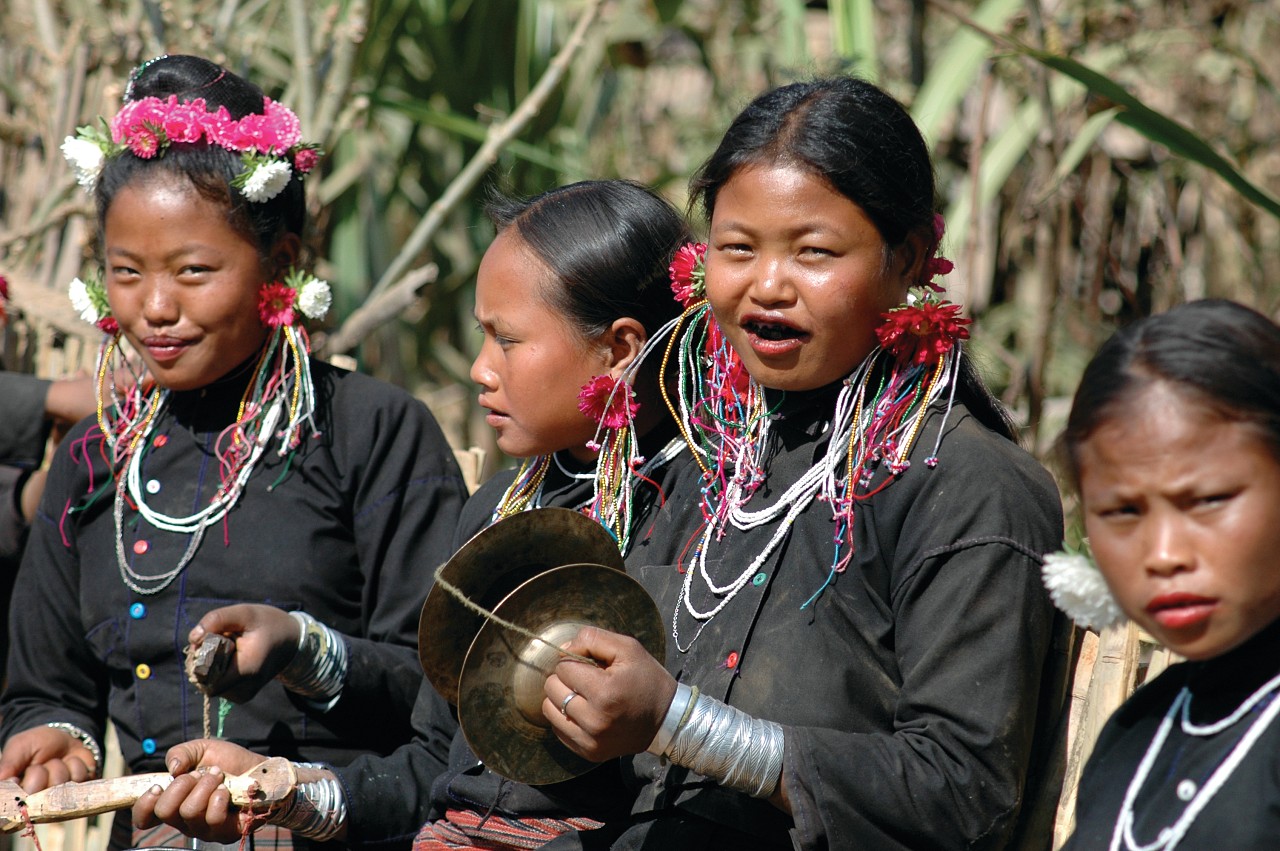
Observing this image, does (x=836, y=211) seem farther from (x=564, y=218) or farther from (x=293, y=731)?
(x=293, y=731)

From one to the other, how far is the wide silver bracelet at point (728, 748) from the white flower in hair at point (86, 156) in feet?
6.03

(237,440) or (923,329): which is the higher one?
(923,329)

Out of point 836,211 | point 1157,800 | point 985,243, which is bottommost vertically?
point 1157,800

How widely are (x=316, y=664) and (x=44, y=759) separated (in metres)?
0.62

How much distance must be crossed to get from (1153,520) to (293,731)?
72.2 inches

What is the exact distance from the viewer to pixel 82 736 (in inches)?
115

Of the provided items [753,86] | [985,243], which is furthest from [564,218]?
[753,86]

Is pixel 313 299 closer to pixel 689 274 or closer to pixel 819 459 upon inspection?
pixel 689 274

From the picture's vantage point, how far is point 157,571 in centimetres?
289

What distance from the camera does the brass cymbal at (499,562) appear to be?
214 cm

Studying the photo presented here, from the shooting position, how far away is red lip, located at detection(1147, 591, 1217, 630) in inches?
59.9

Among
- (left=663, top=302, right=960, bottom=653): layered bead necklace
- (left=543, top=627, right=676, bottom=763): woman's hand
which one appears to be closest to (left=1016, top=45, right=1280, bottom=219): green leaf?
(left=663, top=302, right=960, bottom=653): layered bead necklace

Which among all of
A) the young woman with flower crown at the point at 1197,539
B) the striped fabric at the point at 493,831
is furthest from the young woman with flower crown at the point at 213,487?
the young woman with flower crown at the point at 1197,539

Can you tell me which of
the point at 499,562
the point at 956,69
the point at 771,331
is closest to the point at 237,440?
the point at 499,562
